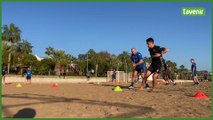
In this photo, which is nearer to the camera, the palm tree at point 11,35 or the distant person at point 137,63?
the distant person at point 137,63

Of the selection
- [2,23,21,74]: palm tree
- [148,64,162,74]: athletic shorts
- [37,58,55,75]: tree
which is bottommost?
[148,64,162,74]: athletic shorts

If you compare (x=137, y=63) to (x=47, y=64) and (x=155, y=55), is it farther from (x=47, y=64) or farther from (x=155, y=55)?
(x=47, y=64)

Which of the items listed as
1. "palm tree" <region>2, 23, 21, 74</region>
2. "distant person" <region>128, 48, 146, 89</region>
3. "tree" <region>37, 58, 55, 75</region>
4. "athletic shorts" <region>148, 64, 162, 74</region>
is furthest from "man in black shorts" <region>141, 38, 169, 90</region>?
"tree" <region>37, 58, 55, 75</region>

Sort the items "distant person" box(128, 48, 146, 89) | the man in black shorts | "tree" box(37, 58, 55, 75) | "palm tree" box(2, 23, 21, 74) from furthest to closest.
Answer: "tree" box(37, 58, 55, 75) < "palm tree" box(2, 23, 21, 74) < "distant person" box(128, 48, 146, 89) < the man in black shorts

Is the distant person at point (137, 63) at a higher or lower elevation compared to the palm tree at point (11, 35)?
lower

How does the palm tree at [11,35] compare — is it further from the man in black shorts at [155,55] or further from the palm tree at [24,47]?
the man in black shorts at [155,55]

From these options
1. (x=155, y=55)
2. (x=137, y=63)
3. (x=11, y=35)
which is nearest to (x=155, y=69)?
(x=155, y=55)

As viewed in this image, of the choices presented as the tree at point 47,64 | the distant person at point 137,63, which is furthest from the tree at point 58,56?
the distant person at point 137,63

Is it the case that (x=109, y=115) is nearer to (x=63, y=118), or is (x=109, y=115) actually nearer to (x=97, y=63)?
(x=63, y=118)

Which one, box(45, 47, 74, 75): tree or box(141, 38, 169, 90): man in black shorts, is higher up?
box(45, 47, 74, 75): tree

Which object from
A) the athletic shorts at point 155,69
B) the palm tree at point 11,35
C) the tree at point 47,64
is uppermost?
the palm tree at point 11,35

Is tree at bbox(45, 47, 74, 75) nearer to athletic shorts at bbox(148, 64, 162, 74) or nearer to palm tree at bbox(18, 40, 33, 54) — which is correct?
palm tree at bbox(18, 40, 33, 54)

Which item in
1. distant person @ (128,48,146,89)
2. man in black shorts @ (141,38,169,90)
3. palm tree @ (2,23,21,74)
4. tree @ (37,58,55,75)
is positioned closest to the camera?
man in black shorts @ (141,38,169,90)

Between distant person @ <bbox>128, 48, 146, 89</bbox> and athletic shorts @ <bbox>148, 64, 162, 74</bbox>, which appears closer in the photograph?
athletic shorts @ <bbox>148, 64, 162, 74</bbox>
